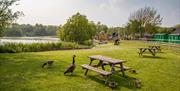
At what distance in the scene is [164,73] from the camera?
12086 mm

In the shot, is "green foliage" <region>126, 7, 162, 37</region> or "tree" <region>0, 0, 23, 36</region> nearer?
"tree" <region>0, 0, 23, 36</region>

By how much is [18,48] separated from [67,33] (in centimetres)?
2117

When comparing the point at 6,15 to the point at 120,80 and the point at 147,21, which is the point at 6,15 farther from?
the point at 147,21

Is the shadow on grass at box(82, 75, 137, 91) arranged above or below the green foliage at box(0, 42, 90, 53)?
below

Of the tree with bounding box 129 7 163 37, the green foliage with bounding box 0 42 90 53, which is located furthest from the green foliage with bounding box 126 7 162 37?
the green foliage with bounding box 0 42 90 53

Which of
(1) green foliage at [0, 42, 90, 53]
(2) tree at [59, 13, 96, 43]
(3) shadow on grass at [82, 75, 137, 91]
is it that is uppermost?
(2) tree at [59, 13, 96, 43]

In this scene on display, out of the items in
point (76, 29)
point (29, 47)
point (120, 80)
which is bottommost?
point (120, 80)

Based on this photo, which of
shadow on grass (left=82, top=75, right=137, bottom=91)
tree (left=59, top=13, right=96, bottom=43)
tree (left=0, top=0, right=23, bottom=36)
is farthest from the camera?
tree (left=59, top=13, right=96, bottom=43)

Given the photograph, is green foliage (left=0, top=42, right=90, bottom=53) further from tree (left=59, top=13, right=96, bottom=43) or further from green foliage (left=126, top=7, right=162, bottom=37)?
green foliage (left=126, top=7, right=162, bottom=37)

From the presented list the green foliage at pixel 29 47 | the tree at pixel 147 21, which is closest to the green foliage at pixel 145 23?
the tree at pixel 147 21

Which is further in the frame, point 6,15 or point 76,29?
point 76,29

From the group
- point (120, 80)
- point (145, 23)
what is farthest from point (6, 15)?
point (145, 23)

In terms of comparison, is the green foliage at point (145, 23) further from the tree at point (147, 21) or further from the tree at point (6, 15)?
the tree at point (6, 15)

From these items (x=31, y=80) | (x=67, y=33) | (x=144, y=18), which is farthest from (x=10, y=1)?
(x=144, y=18)
